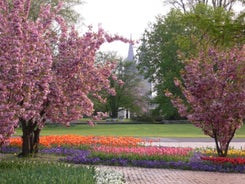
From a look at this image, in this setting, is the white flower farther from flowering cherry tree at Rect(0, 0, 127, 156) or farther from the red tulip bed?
the red tulip bed

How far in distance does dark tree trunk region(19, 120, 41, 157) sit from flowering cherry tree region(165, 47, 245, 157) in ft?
17.0

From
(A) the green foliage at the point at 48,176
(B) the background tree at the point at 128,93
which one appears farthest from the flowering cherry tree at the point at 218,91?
(B) the background tree at the point at 128,93

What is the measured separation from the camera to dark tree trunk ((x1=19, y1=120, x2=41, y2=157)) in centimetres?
1408

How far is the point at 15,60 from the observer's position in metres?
9.73

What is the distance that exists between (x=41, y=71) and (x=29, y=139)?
4377 millimetres

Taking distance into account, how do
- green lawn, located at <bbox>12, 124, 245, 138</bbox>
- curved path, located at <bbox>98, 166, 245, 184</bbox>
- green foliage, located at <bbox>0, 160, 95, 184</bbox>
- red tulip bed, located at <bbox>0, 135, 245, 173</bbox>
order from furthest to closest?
green lawn, located at <bbox>12, 124, 245, 138</bbox> → red tulip bed, located at <bbox>0, 135, 245, 173</bbox> → curved path, located at <bbox>98, 166, 245, 184</bbox> → green foliage, located at <bbox>0, 160, 95, 184</bbox>

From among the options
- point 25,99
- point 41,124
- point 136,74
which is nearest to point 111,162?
point 41,124

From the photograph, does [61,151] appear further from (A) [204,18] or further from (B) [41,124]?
(A) [204,18]

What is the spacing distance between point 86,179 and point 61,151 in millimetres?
7916

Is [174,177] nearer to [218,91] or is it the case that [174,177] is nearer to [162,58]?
[218,91]

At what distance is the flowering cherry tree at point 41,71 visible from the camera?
32.0 ft

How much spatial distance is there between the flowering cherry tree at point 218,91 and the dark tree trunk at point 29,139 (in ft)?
17.0

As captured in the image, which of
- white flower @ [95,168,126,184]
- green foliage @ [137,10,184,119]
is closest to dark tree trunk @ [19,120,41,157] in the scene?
white flower @ [95,168,126,184]

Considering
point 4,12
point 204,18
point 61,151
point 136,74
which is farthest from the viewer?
point 136,74
